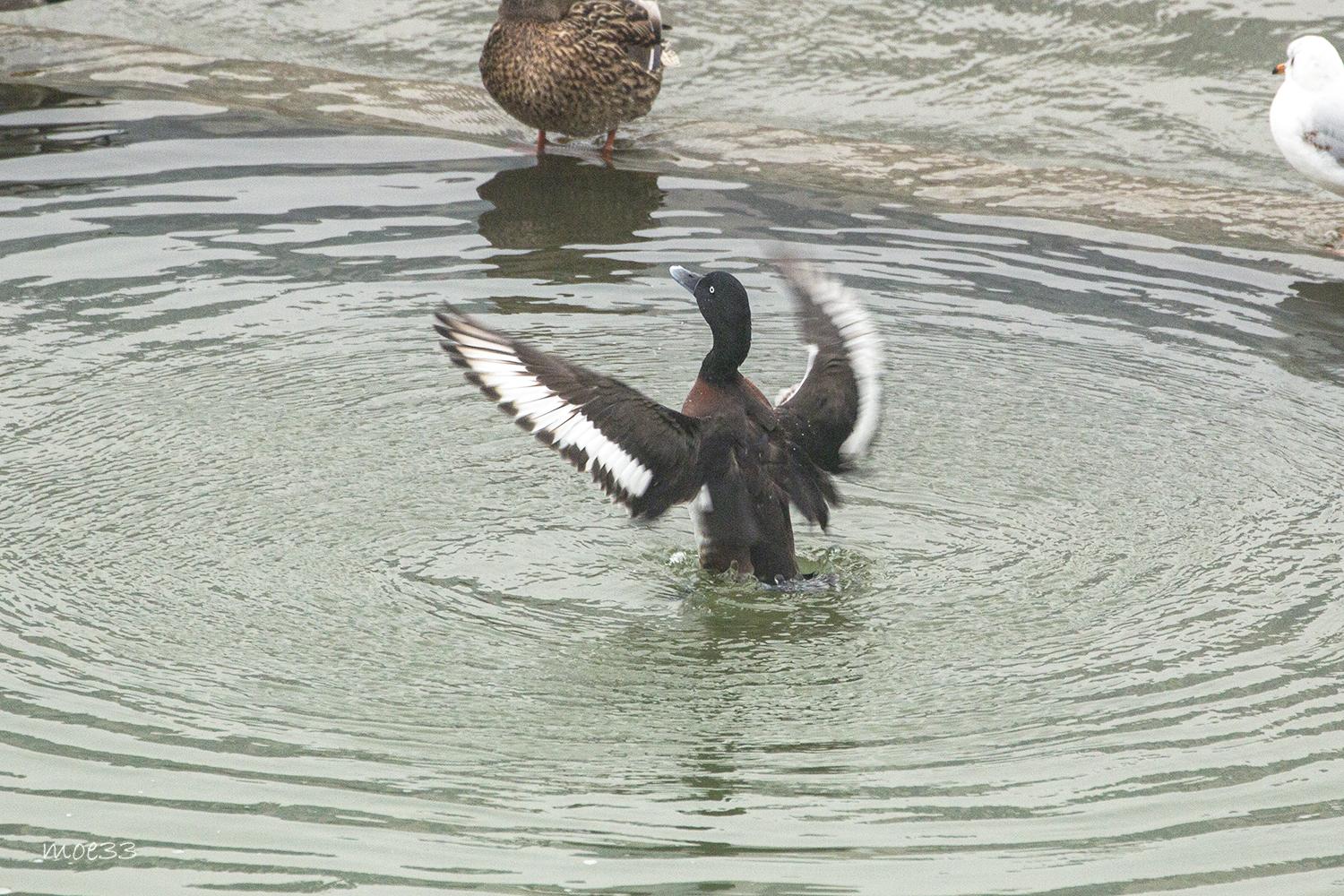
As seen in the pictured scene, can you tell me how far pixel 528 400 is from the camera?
549 cm

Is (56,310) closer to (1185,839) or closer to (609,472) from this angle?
(609,472)

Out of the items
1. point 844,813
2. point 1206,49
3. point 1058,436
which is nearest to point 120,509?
point 844,813

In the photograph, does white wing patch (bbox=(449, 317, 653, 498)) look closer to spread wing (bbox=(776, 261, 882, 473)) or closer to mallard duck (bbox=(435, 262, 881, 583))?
mallard duck (bbox=(435, 262, 881, 583))

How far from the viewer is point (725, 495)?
5.88 metres

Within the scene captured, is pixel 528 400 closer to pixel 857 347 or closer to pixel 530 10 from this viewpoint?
pixel 857 347

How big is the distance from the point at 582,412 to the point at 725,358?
638 mm

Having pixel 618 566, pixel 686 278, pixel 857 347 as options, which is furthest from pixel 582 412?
pixel 857 347

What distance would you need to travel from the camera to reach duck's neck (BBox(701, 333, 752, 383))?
5945 millimetres

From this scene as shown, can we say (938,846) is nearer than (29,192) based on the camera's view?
Yes

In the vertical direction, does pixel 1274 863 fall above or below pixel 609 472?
below

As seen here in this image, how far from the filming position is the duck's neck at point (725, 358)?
5.95m

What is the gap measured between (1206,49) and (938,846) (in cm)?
854

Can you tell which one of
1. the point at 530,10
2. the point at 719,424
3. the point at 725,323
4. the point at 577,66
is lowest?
the point at 719,424

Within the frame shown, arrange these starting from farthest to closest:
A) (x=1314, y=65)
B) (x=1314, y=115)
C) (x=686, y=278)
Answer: (x=1314, y=65) → (x=1314, y=115) → (x=686, y=278)
